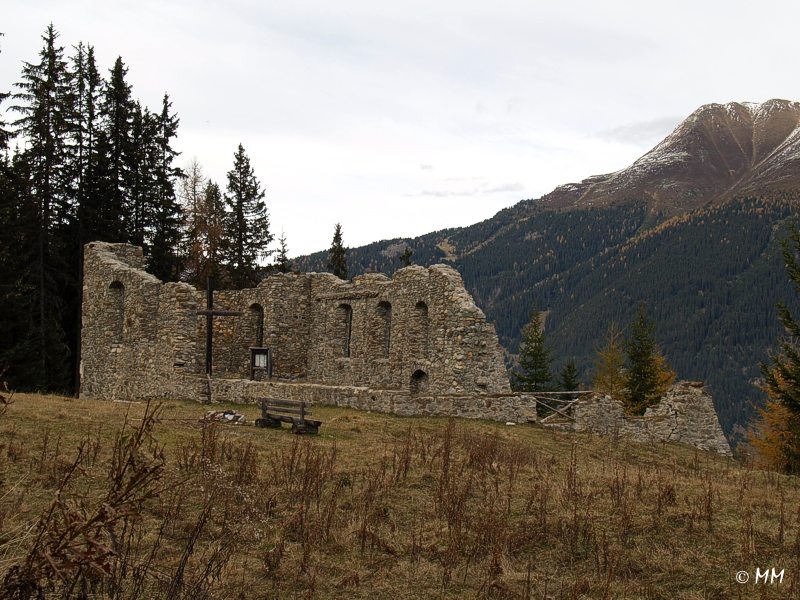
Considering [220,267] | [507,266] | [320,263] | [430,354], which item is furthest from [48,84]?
[507,266]

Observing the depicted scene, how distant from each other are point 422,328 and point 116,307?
1213 centimetres

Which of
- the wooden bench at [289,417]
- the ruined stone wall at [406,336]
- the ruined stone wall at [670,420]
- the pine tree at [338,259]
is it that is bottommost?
the ruined stone wall at [670,420]

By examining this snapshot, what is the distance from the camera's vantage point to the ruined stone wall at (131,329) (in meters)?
26.2

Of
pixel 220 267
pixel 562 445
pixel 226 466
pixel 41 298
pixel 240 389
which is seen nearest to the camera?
pixel 226 466

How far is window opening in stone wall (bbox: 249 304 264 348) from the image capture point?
32.0 metres

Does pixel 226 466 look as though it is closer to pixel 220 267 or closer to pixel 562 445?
pixel 562 445

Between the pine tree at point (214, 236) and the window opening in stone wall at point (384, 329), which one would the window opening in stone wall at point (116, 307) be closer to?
the window opening in stone wall at point (384, 329)

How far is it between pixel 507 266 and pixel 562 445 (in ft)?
597

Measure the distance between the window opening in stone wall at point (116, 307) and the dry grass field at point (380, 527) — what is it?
15811 millimetres

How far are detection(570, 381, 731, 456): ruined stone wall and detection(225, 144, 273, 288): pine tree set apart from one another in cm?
2705

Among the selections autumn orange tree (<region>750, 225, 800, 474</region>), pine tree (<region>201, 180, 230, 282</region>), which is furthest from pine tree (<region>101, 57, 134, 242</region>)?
autumn orange tree (<region>750, 225, 800, 474</region>)

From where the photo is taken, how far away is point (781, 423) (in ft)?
102

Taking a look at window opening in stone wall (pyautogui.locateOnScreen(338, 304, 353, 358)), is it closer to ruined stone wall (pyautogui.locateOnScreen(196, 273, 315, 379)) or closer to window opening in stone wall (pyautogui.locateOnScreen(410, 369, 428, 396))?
ruined stone wall (pyautogui.locateOnScreen(196, 273, 315, 379))

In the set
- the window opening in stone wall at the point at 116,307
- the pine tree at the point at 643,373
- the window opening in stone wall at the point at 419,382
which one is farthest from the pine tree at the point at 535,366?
the window opening in stone wall at the point at 116,307
